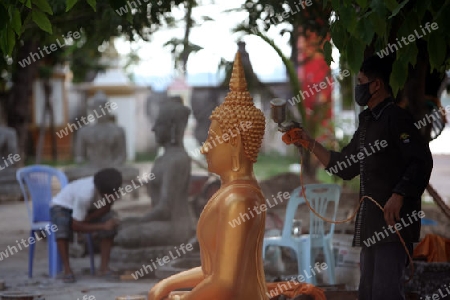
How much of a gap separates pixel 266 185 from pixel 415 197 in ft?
30.8

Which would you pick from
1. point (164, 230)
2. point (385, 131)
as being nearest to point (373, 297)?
point (385, 131)

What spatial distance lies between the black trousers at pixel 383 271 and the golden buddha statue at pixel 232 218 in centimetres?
69

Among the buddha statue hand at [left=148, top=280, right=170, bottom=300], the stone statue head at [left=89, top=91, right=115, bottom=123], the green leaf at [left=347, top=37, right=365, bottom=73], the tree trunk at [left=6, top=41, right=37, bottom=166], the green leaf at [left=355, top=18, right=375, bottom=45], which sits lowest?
the buddha statue hand at [left=148, top=280, right=170, bottom=300]

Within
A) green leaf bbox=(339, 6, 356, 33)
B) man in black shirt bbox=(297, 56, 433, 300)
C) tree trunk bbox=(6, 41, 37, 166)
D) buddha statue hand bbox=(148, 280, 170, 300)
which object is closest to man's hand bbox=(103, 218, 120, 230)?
man in black shirt bbox=(297, 56, 433, 300)

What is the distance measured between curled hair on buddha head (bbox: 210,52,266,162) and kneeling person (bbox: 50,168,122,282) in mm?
4155

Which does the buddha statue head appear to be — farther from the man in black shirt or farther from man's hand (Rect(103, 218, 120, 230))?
man's hand (Rect(103, 218, 120, 230))

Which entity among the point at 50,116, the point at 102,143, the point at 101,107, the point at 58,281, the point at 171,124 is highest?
the point at 50,116

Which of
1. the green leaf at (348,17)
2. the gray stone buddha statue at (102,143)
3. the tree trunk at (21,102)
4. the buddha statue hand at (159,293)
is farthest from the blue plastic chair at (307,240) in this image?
the tree trunk at (21,102)

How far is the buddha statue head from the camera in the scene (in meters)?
4.07

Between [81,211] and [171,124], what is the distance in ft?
4.50

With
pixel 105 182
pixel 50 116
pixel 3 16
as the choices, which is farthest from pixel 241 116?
pixel 50 116

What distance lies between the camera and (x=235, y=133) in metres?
4.07

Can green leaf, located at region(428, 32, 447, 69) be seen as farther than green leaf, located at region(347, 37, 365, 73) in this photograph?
No

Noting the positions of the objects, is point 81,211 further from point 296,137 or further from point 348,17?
point 348,17
